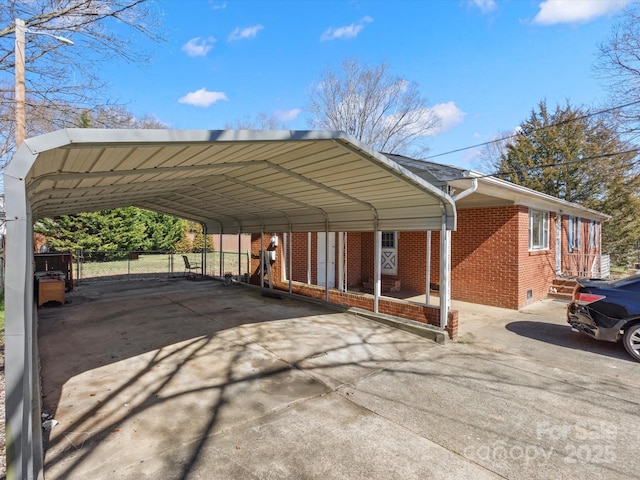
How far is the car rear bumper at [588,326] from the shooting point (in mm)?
5746

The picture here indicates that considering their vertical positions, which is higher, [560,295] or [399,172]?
[399,172]

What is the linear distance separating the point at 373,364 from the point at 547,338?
Answer: 387cm

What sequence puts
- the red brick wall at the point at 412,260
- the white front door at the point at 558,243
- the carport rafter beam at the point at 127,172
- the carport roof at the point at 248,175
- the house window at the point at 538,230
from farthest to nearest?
the white front door at the point at 558,243 → the red brick wall at the point at 412,260 → the house window at the point at 538,230 → the carport rafter beam at the point at 127,172 → the carport roof at the point at 248,175

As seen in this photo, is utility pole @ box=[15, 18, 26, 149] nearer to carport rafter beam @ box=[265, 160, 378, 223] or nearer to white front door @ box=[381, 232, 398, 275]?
carport rafter beam @ box=[265, 160, 378, 223]

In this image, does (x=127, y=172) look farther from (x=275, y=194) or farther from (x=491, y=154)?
(x=491, y=154)

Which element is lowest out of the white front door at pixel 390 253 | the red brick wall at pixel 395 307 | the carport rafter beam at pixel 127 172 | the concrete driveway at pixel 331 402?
the concrete driveway at pixel 331 402

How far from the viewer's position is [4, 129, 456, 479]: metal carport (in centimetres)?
217

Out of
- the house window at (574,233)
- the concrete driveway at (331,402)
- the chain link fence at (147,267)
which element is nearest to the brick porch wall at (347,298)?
the concrete driveway at (331,402)

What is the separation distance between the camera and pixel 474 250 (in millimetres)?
9680

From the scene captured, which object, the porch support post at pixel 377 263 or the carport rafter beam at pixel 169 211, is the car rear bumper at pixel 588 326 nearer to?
the porch support post at pixel 377 263

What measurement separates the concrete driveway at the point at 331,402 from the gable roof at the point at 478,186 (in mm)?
3071

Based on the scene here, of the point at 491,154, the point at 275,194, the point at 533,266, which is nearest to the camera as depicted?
the point at 275,194

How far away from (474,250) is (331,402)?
7.20m

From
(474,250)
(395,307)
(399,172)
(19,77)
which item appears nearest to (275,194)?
(399,172)
